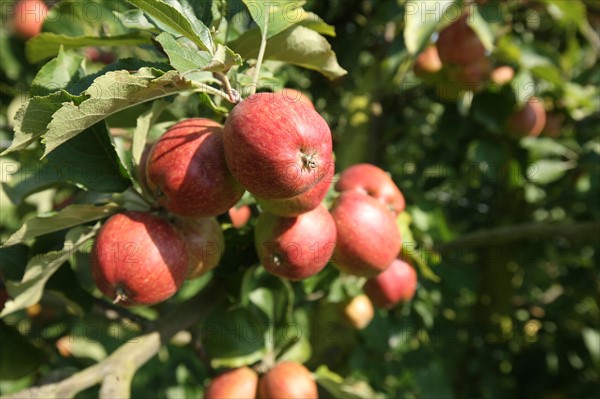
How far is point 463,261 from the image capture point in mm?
2348

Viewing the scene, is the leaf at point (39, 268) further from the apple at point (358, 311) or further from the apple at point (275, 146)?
the apple at point (358, 311)

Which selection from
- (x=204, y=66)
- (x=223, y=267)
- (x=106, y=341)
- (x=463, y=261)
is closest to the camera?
(x=204, y=66)

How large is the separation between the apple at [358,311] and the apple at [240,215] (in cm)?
59

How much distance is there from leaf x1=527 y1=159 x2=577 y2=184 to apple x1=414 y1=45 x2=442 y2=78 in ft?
1.69

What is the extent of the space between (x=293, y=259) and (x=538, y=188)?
1.79m

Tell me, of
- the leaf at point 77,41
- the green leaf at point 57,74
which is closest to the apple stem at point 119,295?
the green leaf at point 57,74

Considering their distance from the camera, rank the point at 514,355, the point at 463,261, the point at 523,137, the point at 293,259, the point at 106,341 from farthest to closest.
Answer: the point at 514,355
the point at 463,261
the point at 106,341
the point at 523,137
the point at 293,259

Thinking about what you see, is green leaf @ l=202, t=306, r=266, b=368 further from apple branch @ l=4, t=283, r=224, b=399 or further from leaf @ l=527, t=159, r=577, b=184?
leaf @ l=527, t=159, r=577, b=184

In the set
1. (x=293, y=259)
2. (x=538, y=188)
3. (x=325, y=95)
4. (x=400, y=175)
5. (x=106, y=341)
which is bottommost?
(x=106, y=341)

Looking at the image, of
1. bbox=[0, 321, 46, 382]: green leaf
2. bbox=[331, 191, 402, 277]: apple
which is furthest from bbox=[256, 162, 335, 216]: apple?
bbox=[0, 321, 46, 382]: green leaf

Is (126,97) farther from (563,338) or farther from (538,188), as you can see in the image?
(563,338)

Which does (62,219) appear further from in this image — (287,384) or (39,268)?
(287,384)

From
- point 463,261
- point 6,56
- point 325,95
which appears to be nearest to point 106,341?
point 6,56

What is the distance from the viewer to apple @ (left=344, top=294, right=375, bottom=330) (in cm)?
171
